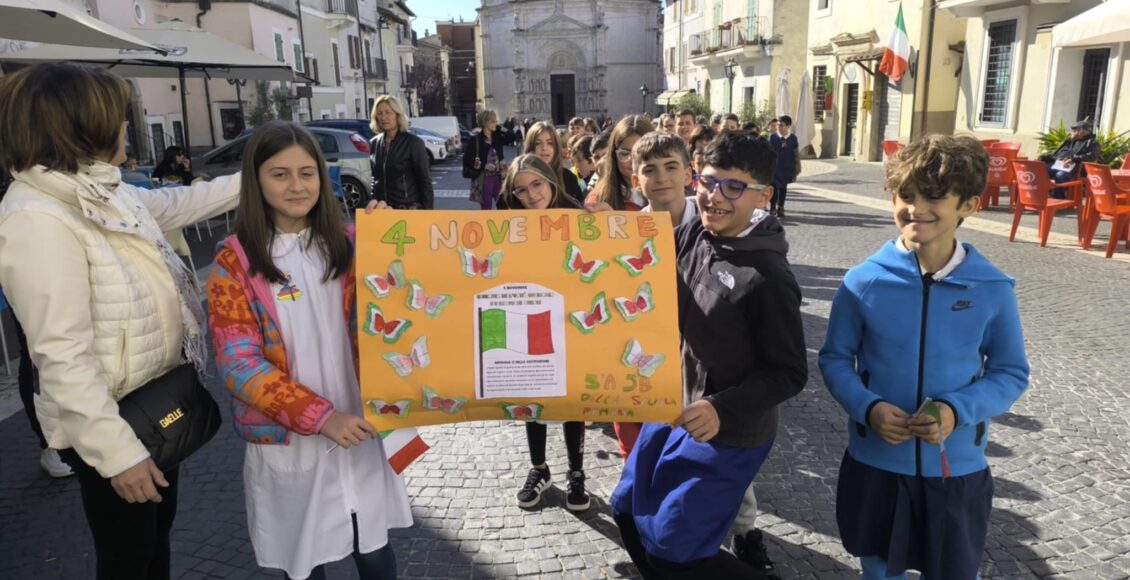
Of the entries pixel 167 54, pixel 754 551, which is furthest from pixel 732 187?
pixel 167 54

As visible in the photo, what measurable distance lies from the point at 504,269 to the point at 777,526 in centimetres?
212

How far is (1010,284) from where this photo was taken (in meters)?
2.13

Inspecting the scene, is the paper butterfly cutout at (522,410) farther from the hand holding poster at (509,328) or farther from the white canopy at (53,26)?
the white canopy at (53,26)

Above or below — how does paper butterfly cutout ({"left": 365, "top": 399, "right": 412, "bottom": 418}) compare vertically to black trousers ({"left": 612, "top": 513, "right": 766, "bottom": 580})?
above

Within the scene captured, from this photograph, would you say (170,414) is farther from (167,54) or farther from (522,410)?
(167,54)

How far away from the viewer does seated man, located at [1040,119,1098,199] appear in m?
11.4

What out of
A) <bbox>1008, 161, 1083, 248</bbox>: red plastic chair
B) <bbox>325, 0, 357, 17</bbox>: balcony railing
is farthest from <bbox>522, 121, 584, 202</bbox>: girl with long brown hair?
<bbox>325, 0, 357, 17</bbox>: balcony railing

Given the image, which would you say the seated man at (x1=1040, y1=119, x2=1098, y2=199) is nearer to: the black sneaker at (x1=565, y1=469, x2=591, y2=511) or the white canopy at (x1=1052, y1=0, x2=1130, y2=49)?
the white canopy at (x1=1052, y1=0, x2=1130, y2=49)

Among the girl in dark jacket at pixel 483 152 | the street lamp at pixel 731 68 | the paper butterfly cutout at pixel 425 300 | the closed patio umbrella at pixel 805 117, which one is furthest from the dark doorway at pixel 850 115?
the paper butterfly cutout at pixel 425 300

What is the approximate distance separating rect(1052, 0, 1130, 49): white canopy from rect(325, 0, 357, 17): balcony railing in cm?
3425

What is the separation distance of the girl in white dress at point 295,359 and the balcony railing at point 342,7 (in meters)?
39.0

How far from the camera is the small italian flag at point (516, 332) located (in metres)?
2.02

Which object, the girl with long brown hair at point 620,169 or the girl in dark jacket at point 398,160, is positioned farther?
the girl in dark jacket at point 398,160

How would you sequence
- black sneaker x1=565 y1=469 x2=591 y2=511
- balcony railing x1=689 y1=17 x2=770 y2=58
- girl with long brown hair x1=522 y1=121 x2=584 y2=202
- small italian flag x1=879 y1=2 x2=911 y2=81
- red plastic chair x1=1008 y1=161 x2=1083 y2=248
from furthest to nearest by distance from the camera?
balcony railing x1=689 y1=17 x2=770 y2=58 < small italian flag x1=879 y1=2 x2=911 y2=81 < red plastic chair x1=1008 y1=161 x2=1083 y2=248 < girl with long brown hair x1=522 y1=121 x2=584 y2=202 < black sneaker x1=565 y1=469 x2=591 y2=511
